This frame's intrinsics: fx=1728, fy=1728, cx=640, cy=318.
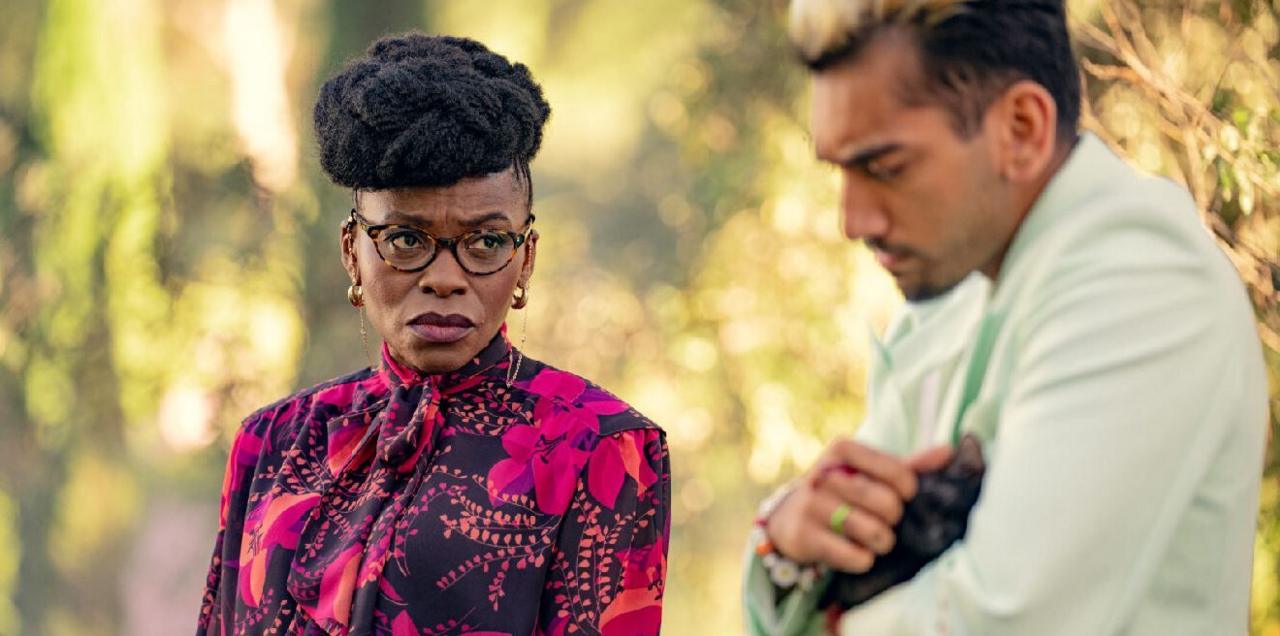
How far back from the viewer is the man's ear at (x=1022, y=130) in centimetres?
175

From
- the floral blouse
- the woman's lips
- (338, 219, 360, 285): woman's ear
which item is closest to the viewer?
the floral blouse

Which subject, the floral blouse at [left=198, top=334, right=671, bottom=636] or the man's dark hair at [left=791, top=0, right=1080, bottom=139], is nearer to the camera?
the man's dark hair at [left=791, top=0, right=1080, bottom=139]

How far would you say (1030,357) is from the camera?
172 centimetres

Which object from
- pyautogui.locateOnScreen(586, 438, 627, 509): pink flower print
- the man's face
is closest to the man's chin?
the man's face

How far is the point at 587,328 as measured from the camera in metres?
11.7

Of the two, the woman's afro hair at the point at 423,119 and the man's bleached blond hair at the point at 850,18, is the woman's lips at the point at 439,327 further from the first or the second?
the man's bleached blond hair at the point at 850,18

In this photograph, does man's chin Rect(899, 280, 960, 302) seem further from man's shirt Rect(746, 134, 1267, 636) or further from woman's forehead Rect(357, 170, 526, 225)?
woman's forehead Rect(357, 170, 526, 225)

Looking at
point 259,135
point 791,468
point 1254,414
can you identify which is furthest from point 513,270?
point 259,135

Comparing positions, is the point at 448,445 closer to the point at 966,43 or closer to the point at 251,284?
the point at 966,43

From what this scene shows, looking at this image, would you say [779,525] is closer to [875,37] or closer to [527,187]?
[875,37]

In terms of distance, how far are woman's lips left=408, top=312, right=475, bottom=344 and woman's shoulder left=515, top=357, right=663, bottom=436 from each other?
0.57 ft

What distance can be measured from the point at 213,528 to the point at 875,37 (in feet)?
32.9

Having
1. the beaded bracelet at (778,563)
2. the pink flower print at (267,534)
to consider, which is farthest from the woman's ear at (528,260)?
the beaded bracelet at (778,563)

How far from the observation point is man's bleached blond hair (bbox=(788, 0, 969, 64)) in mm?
1750
